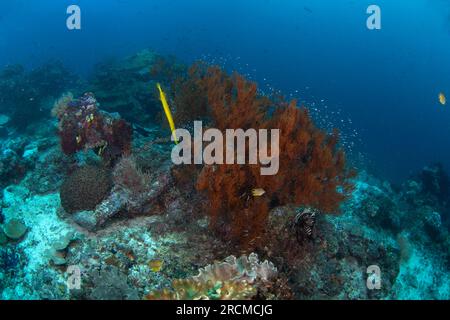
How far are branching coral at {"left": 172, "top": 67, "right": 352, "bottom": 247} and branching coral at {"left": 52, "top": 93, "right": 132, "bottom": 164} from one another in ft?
6.83

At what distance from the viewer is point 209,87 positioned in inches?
321

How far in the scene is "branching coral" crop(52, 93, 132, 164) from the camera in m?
7.43

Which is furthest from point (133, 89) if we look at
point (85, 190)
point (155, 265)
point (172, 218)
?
point (155, 265)

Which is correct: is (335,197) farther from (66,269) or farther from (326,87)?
(326,87)

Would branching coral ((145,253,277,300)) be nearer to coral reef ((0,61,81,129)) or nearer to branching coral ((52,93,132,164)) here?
branching coral ((52,93,132,164))

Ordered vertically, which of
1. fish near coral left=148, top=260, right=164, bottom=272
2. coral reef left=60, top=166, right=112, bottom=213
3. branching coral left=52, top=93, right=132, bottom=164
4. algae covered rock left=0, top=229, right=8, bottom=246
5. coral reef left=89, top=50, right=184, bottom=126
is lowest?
fish near coral left=148, top=260, right=164, bottom=272

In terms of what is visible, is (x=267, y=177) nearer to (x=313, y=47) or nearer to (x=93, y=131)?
(x=93, y=131)

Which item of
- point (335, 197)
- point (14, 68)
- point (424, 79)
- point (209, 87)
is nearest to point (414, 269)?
point (335, 197)

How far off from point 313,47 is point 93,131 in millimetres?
77613

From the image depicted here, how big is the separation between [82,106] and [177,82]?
2.86 metres

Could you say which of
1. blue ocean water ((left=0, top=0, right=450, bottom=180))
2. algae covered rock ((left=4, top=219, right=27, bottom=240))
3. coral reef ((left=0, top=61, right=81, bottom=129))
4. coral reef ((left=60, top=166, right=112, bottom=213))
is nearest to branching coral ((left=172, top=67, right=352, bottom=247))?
coral reef ((left=60, top=166, right=112, bottom=213))

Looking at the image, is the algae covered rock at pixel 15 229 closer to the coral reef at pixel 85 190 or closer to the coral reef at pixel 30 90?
the coral reef at pixel 85 190

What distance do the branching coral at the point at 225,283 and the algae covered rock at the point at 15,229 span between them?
3770 mm

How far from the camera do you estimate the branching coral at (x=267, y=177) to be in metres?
5.93
